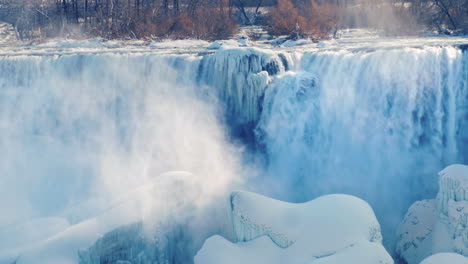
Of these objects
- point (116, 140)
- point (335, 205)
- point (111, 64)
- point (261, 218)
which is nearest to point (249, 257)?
point (261, 218)

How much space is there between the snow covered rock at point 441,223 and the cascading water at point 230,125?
0.69 meters

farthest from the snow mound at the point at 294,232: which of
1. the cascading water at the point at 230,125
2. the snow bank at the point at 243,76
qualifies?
the snow bank at the point at 243,76

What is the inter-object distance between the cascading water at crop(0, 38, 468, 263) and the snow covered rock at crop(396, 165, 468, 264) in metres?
0.69

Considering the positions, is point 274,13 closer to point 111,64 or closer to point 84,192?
point 111,64

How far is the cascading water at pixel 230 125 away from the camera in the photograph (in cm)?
816

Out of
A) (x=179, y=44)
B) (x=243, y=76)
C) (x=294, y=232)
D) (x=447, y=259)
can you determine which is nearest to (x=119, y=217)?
(x=294, y=232)

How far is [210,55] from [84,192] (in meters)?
3.58

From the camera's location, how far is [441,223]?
5.93m

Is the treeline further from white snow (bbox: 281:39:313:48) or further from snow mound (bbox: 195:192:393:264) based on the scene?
snow mound (bbox: 195:192:393:264)

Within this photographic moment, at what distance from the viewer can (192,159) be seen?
895 centimetres

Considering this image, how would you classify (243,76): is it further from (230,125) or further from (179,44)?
(179,44)

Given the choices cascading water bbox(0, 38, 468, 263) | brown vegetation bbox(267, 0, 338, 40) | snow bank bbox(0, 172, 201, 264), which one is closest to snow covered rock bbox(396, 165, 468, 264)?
cascading water bbox(0, 38, 468, 263)

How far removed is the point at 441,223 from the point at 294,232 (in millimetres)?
1876

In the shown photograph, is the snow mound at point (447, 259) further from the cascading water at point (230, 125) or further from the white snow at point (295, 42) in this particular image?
the white snow at point (295, 42)
